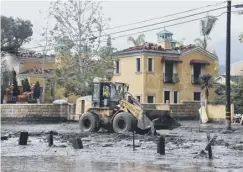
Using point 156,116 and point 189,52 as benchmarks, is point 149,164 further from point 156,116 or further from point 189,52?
point 189,52

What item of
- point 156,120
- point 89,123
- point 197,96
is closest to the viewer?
point 156,120

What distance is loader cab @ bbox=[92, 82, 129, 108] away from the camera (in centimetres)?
2816

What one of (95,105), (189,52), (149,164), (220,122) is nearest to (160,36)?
(189,52)

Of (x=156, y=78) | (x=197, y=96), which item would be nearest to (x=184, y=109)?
(x=156, y=78)

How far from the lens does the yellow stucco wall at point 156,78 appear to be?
5488cm

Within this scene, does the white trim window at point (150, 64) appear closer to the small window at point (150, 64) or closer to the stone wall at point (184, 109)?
the small window at point (150, 64)

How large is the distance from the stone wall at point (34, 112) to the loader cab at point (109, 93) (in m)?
14.7

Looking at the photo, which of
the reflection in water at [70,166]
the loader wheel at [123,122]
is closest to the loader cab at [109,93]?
the loader wheel at [123,122]

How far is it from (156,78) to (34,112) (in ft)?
55.0

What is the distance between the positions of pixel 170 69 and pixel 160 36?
23.6ft

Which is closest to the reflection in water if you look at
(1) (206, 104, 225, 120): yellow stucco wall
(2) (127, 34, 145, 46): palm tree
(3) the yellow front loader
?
(3) the yellow front loader

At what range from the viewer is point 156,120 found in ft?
84.5

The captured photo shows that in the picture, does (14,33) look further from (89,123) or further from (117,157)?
(117,157)

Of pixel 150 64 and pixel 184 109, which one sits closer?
pixel 184 109
